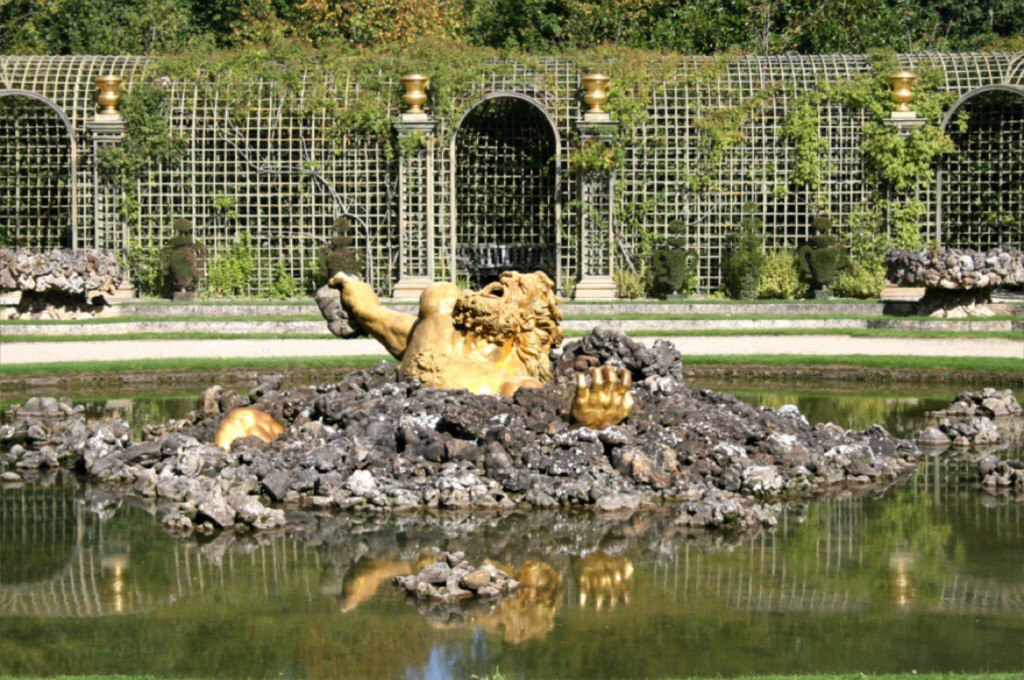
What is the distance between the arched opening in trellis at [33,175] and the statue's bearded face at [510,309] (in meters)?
17.2

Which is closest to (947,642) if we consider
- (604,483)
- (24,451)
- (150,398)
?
(604,483)

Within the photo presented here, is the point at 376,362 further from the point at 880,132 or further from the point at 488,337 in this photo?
the point at 880,132

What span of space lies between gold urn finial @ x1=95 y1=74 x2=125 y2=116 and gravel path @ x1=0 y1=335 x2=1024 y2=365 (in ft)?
26.1

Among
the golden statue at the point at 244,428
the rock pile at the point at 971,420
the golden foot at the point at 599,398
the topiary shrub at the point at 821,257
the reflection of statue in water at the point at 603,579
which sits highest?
the topiary shrub at the point at 821,257

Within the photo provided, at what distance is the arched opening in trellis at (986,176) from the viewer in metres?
27.0

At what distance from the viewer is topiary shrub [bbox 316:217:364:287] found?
25172 millimetres

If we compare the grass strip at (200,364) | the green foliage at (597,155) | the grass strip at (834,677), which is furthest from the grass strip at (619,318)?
the grass strip at (834,677)

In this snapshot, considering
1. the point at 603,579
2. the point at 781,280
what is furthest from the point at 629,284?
the point at 603,579

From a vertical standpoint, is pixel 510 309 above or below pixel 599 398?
above

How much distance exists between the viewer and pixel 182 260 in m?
25.1

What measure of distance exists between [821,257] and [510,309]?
1440 centimetres

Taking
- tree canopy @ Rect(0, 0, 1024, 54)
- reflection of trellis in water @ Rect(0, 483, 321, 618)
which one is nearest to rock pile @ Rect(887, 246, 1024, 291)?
tree canopy @ Rect(0, 0, 1024, 54)

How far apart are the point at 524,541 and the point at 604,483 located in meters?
1.30

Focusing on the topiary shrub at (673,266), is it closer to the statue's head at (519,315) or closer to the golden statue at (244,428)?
the statue's head at (519,315)
